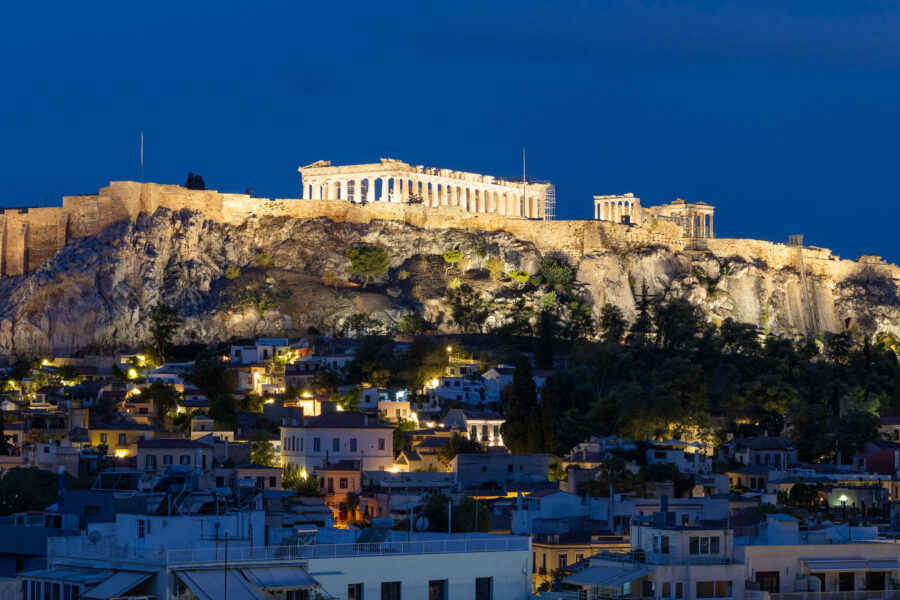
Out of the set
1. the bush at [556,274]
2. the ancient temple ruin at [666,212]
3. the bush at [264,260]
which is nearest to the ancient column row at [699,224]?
the ancient temple ruin at [666,212]

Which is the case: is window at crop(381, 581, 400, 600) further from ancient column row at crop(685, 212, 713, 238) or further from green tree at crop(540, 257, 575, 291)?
ancient column row at crop(685, 212, 713, 238)

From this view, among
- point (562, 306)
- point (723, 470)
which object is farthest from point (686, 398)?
point (562, 306)

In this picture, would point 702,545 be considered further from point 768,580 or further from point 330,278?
point 330,278

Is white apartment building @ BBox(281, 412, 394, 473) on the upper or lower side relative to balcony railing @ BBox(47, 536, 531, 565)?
upper

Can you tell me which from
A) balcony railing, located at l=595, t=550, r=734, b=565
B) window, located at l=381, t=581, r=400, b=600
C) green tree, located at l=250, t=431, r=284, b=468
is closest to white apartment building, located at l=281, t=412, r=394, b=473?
green tree, located at l=250, t=431, r=284, b=468

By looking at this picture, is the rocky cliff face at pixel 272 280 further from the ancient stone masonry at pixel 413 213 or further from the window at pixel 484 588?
the window at pixel 484 588
